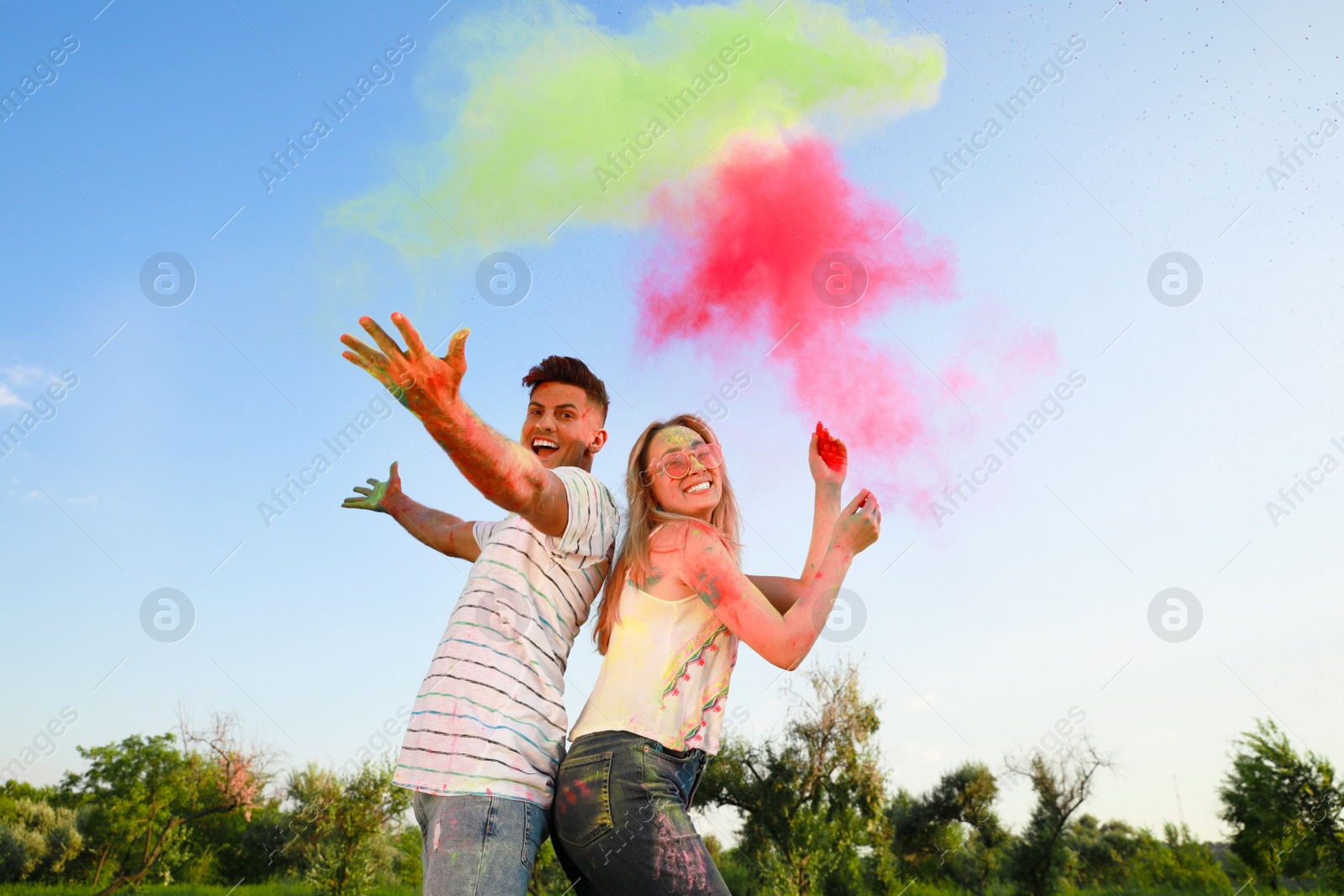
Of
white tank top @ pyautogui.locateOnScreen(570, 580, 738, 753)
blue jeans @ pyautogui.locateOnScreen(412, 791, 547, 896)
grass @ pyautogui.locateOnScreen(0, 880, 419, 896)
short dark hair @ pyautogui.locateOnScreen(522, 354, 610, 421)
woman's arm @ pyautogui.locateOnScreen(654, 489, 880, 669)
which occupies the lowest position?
grass @ pyautogui.locateOnScreen(0, 880, 419, 896)

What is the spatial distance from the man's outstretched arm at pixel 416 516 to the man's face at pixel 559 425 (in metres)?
0.73

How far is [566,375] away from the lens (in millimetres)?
4387

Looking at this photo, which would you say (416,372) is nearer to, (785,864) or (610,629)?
(610,629)

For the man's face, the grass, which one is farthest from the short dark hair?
the grass

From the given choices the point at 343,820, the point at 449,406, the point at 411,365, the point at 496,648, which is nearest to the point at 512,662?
the point at 496,648

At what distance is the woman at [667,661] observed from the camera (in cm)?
282

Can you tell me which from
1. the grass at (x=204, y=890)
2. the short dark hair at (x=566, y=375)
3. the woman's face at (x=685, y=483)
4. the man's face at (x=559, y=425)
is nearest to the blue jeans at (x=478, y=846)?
the woman's face at (x=685, y=483)

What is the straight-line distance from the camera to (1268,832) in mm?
29859

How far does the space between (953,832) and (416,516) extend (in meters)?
43.9

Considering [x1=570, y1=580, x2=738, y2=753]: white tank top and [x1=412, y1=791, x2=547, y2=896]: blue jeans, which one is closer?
[x1=412, y1=791, x2=547, y2=896]: blue jeans

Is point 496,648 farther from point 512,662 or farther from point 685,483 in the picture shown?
point 685,483

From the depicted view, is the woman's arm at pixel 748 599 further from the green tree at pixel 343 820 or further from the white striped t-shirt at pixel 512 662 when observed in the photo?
the green tree at pixel 343 820

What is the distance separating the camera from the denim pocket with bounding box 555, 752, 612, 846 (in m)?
2.83

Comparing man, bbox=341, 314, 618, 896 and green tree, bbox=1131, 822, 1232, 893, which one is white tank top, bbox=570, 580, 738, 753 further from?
green tree, bbox=1131, 822, 1232, 893
